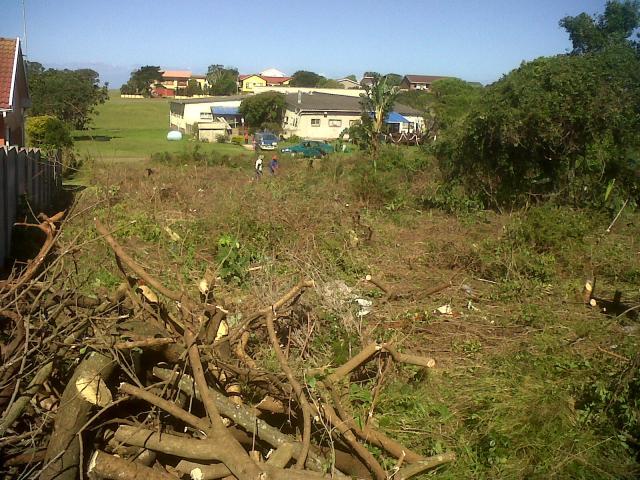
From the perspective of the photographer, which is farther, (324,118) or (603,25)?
(324,118)

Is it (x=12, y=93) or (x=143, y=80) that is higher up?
(x=143, y=80)

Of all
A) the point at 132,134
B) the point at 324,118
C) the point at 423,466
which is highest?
the point at 324,118

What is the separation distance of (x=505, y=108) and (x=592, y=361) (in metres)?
8.27

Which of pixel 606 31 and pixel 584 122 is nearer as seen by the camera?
pixel 584 122

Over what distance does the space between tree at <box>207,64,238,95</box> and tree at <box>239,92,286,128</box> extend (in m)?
40.2

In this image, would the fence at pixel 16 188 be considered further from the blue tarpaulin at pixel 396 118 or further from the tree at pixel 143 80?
the tree at pixel 143 80

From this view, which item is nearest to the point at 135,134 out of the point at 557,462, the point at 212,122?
the point at 212,122

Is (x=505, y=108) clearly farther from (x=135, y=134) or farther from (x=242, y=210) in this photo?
(x=135, y=134)

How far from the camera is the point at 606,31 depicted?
24.0m

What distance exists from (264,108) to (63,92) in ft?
46.2

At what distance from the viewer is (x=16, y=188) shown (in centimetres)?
862

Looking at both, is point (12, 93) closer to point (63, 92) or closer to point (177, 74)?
point (63, 92)

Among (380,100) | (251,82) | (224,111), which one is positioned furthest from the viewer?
→ (251,82)

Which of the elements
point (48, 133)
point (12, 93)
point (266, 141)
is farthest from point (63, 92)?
point (12, 93)
